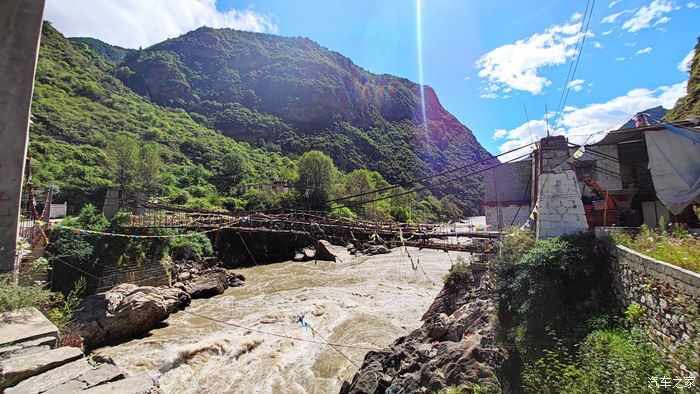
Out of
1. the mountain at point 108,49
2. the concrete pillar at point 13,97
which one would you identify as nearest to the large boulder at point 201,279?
the concrete pillar at point 13,97

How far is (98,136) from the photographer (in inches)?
1854

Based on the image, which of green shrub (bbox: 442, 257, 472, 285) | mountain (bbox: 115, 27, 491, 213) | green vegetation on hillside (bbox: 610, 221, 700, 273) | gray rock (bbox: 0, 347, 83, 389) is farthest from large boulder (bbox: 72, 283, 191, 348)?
mountain (bbox: 115, 27, 491, 213)

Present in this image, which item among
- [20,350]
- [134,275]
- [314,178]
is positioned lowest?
[134,275]

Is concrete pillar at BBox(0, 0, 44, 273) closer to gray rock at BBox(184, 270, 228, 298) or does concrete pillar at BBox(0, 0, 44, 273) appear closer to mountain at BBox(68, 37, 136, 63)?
gray rock at BBox(184, 270, 228, 298)

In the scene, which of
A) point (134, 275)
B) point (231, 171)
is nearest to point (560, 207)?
point (134, 275)

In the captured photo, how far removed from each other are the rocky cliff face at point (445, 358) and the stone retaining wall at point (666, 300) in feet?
8.86

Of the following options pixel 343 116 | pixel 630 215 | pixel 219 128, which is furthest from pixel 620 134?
pixel 343 116

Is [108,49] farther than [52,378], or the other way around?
[108,49]

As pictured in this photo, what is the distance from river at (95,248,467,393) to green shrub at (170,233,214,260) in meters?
4.94

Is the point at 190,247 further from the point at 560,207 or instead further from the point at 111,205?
the point at 560,207

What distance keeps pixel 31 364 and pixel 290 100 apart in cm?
11442

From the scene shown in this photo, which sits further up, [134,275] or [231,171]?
[231,171]

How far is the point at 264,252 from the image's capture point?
30.8 meters

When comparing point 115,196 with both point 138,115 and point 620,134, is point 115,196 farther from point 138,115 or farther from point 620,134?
point 138,115
